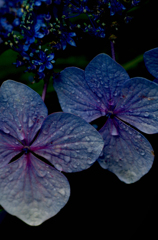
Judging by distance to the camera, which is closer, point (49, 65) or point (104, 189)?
point (49, 65)

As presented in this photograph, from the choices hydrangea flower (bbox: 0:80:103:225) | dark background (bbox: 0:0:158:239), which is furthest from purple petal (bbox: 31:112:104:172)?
dark background (bbox: 0:0:158:239)

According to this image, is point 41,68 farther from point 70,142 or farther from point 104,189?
point 104,189

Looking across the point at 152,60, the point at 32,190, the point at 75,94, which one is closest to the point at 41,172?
the point at 32,190

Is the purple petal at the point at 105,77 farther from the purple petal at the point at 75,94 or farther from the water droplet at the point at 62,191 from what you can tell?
the water droplet at the point at 62,191

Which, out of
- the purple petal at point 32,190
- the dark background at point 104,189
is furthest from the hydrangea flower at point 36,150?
the dark background at point 104,189

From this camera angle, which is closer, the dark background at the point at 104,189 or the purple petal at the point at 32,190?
the purple petal at the point at 32,190

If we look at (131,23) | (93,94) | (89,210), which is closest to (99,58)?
(93,94)
